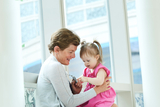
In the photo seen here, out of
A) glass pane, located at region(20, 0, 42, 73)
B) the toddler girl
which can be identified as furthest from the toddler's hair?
glass pane, located at region(20, 0, 42, 73)

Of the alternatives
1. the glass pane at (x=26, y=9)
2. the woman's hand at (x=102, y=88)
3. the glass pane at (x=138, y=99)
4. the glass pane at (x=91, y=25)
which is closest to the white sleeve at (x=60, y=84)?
the woman's hand at (x=102, y=88)

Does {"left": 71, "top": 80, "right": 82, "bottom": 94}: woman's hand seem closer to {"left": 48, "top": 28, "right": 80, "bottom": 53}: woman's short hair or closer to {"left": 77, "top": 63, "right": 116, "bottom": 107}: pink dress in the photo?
{"left": 77, "top": 63, "right": 116, "bottom": 107}: pink dress

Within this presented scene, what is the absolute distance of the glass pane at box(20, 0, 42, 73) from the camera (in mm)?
2262

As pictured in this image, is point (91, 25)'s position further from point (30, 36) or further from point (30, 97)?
point (30, 97)

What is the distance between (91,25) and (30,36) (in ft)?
4.33

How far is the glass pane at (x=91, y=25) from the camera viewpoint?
10.0 ft

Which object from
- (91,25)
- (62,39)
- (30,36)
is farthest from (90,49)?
(91,25)

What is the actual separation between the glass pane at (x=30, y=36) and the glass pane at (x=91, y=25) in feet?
1.97

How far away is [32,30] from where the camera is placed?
238 cm

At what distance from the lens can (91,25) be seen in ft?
11.3
